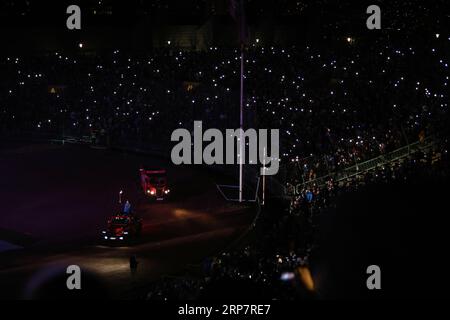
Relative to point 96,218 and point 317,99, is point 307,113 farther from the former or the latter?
point 96,218

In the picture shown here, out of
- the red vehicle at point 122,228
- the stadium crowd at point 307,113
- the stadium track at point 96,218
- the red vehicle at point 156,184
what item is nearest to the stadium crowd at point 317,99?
the stadium crowd at point 307,113

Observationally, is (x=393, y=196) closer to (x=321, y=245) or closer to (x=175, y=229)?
(x=321, y=245)

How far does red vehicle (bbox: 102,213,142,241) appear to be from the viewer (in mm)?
29828

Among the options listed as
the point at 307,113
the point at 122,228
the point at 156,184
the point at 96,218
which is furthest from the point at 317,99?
the point at 122,228

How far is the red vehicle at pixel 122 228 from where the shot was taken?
Result: 29.8 meters

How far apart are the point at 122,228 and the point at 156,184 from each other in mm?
7509

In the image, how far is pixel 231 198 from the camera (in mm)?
35875

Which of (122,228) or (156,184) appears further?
(156,184)

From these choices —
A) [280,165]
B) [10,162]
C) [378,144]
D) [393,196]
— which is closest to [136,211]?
[280,165]

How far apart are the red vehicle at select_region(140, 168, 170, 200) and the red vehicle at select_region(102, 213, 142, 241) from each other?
21.9ft

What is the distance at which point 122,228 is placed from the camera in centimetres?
2983

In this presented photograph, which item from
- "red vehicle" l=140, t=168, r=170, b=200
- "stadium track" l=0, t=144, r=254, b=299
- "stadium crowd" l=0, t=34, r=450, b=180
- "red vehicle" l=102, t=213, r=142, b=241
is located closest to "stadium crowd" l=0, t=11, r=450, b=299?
"stadium crowd" l=0, t=34, r=450, b=180

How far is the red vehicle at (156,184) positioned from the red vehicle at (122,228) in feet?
21.9
